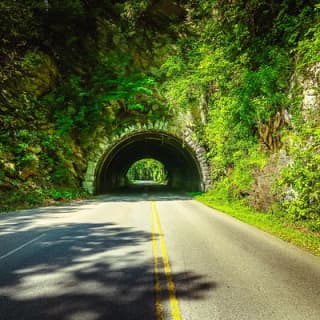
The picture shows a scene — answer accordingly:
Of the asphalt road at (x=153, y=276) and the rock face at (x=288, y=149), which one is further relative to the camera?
the rock face at (x=288, y=149)

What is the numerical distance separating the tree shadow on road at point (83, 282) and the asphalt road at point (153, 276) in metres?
0.01

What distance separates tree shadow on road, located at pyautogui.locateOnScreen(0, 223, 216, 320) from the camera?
322 cm

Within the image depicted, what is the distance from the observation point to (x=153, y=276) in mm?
4277

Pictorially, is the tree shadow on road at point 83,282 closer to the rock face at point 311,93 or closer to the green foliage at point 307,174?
the green foliage at point 307,174

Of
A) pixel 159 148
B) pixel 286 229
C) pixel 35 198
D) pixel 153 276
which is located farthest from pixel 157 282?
pixel 159 148

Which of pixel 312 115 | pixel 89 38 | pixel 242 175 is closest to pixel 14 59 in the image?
pixel 89 38

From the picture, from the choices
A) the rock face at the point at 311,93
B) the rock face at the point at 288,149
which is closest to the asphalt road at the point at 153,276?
the rock face at the point at 288,149

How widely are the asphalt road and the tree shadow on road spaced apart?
1 centimetres

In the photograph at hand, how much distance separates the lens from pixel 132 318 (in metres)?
3.06

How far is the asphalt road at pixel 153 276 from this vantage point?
3.26 metres

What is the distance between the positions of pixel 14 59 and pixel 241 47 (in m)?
14.9

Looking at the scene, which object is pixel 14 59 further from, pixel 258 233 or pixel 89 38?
pixel 258 233

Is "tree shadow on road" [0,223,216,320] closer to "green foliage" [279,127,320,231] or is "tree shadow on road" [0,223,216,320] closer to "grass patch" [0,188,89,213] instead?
"green foliage" [279,127,320,231]

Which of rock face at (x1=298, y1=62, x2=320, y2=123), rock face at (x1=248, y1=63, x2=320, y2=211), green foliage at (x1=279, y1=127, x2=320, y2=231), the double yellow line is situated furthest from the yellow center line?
rock face at (x1=298, y1=62, x2=320, y2=123)
